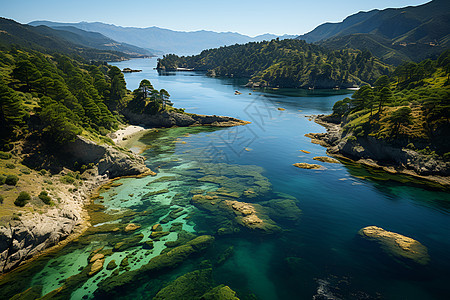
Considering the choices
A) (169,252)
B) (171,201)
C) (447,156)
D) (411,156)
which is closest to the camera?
(169,252)

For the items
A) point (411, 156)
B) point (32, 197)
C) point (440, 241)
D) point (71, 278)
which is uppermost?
point (411, 156)

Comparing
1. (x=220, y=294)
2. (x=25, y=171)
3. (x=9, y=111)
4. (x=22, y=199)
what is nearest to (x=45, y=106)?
(x=9, y=111)

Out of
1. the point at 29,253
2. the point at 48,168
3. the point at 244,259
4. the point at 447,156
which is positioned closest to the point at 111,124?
the point at 48,168

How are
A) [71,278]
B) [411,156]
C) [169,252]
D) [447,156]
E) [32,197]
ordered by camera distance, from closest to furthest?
[71,278]
[169,252]
[32,197]
[447,156]
[411,156]

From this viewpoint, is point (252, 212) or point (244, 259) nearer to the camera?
point (244, 259)

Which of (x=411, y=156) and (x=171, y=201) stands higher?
(x=411, y=156)

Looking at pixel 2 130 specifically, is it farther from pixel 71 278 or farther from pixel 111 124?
pixel 111 124
